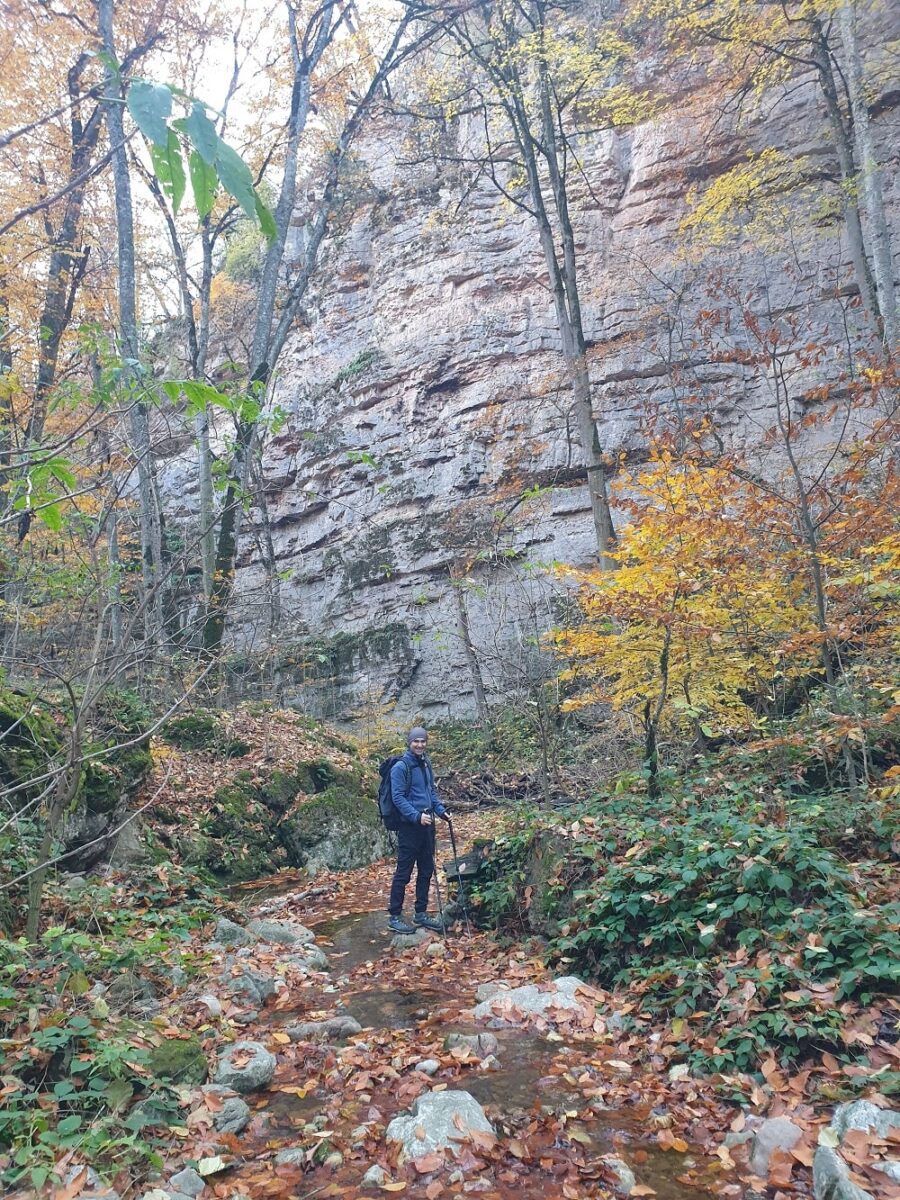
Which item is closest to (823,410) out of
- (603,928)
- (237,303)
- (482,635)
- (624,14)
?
(482,635)

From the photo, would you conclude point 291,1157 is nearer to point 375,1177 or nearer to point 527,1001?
point 375,1177

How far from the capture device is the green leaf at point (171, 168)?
1273 mm

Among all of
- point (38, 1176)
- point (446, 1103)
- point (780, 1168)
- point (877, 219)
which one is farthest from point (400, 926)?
point (877, 219)

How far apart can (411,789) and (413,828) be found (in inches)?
14.7

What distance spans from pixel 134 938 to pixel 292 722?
26.7ft

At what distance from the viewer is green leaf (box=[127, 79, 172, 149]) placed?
4.07 feet

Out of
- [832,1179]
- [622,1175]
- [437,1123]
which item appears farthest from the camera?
[437,1123]

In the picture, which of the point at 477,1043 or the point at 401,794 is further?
the point at 401,794

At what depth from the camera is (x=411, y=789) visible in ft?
22.2

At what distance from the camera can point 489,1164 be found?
3002 millimetres

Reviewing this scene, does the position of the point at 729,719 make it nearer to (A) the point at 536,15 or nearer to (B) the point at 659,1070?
(B) the point at 659,1070

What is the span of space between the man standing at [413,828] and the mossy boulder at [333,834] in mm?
2774

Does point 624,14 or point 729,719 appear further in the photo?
point 624,14

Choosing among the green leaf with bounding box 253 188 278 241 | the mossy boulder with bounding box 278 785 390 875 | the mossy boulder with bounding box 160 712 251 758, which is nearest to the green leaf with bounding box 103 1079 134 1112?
the green leaf with bounding box 253 188 278 241
